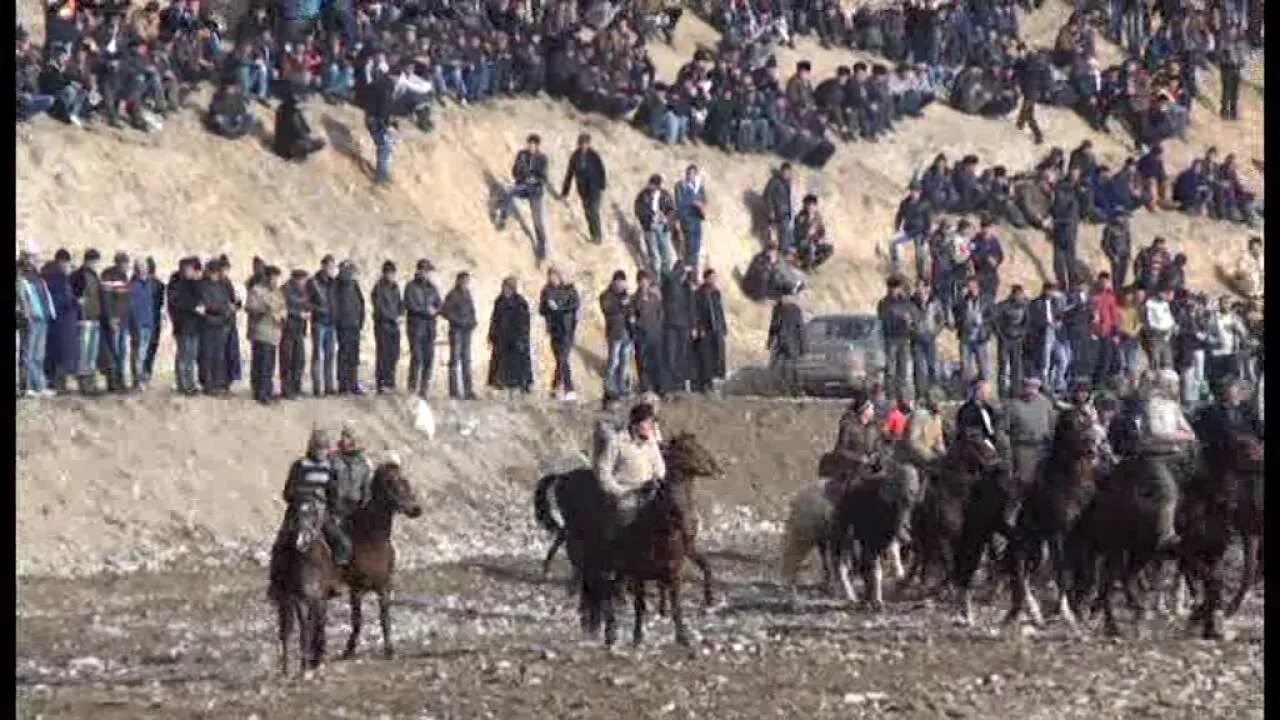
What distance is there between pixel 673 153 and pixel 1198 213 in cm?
1098

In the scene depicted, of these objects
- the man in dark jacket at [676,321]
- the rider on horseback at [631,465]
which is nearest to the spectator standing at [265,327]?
the man in dark jacket at [676,321]

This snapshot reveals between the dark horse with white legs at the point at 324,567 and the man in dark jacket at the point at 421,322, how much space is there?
11.9 metres

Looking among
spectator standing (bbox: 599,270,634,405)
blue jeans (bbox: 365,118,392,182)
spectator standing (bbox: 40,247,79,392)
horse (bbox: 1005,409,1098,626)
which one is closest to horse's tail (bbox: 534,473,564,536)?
horse (bbox: 1005,409,1098,626)

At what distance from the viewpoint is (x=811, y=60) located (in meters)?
52.4

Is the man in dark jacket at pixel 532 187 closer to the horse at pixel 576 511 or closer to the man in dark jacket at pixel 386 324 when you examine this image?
the man in dark jacket at pixel 386 324

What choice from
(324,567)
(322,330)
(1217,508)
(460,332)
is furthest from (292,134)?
(1217,508)

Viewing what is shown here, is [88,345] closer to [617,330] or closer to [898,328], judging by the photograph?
[617,330]

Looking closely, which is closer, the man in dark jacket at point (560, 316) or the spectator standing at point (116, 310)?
the spectator standing at point (116, 310)

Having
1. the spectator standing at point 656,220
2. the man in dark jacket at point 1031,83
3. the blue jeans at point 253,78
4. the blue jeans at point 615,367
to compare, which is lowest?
the blue jeans at point 615,367

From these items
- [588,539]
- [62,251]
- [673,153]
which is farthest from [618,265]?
[588,539]

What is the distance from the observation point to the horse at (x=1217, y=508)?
77.6 ft

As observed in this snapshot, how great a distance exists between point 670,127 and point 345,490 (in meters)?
23.2

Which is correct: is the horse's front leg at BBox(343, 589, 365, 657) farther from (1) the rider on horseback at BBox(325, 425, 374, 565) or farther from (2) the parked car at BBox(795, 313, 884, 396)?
(2) the parked car at BBox(795, 313, 884, 396)

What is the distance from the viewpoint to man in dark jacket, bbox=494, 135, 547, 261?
42.6 meters
